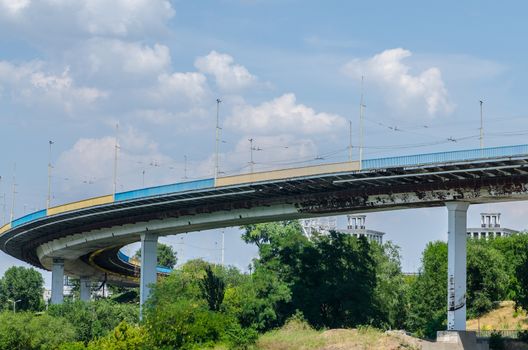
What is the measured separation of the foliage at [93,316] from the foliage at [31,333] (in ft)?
15.4

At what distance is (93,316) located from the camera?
307ft

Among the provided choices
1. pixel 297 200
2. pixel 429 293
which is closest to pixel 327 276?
pixel 297 200

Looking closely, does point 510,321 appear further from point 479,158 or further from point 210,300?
point 479,158

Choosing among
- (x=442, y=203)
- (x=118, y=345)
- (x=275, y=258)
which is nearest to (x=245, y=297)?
(x=275, y=258)

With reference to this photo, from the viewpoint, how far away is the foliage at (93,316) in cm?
9025

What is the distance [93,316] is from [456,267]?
4171 cm

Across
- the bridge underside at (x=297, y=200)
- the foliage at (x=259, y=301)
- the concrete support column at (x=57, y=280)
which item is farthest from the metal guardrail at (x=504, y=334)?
the concrete support column at (x=57, y=280)

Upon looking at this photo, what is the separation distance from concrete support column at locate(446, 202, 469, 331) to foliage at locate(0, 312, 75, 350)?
108 ft

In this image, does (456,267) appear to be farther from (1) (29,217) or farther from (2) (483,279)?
(1) (29,217)

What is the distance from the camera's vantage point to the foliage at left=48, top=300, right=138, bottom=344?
296 ft

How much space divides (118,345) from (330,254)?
24.3m

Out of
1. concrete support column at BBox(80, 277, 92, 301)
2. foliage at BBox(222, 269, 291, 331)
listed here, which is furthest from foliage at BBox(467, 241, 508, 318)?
concrete support column at BBox(80, 277, 92, 301)

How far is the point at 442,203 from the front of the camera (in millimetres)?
66438

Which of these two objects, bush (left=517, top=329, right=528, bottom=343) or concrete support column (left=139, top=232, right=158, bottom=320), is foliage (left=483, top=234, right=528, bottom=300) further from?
concrete support column (left=139, top=232, right=158, bottom=320)
